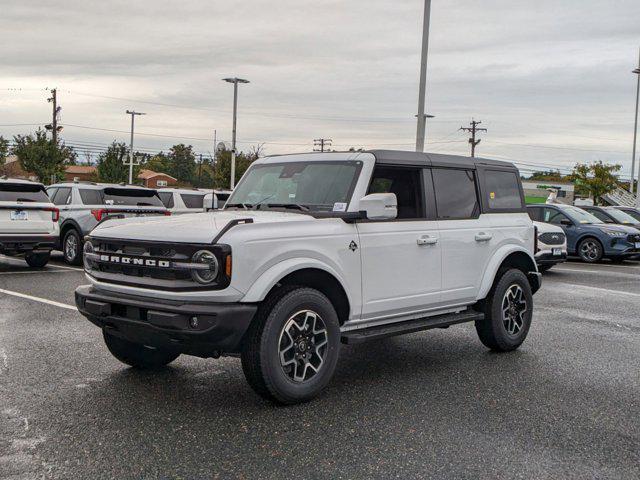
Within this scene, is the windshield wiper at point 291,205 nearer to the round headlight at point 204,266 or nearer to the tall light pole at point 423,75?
the round headlight at point 204,266

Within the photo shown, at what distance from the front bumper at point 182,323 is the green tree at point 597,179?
67139 mm

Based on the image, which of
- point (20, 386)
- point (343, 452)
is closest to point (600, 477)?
point (343, 452)

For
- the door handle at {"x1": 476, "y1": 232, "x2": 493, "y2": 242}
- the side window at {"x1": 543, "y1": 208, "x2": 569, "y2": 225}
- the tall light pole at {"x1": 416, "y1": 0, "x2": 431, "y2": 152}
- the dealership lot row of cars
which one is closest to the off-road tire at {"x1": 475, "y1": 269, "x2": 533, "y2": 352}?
the door handle at {"x1": 476, "y1": 232, "x2": 493, "y2": 242}

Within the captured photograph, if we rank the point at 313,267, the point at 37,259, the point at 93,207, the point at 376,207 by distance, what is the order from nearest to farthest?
the point at 313,267 → the point at 376,207 → the point at 37,259 → the point at 93,207

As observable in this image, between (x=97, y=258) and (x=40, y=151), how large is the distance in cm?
4808

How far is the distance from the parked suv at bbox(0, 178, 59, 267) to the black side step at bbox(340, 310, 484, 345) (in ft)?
31.4

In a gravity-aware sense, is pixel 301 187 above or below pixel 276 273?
above

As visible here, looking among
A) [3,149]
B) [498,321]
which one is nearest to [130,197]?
[498,321]

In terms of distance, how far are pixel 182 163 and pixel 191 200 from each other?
4085 inches

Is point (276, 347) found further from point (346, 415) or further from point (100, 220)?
point (100, 220)

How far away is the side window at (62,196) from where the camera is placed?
594 inches

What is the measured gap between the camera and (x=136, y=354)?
5848mm

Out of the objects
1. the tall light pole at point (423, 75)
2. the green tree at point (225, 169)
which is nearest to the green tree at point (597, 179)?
the green tree at point (225, 169)

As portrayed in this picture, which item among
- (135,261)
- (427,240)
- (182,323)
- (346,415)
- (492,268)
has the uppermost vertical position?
(427,240)
